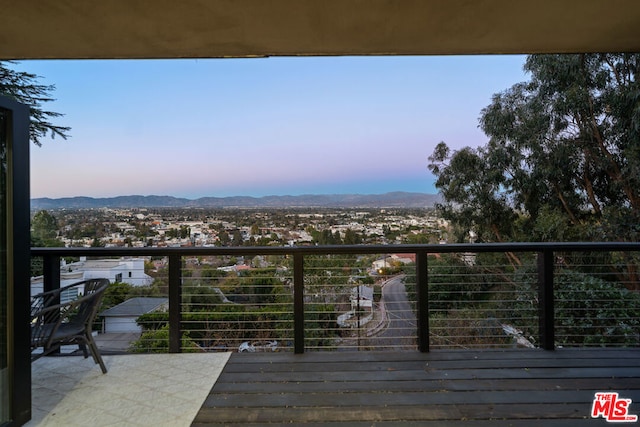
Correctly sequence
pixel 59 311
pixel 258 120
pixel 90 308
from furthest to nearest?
pixel 258 120 < pixel 59 311 < pixel 90 308

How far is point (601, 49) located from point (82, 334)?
417 cm

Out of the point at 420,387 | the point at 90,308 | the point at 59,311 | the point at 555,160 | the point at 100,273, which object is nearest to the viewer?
the point at 420,387

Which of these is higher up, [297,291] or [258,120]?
[258,120]

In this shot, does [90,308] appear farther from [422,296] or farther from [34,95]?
[34,95]

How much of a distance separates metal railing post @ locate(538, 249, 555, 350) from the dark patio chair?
348cm

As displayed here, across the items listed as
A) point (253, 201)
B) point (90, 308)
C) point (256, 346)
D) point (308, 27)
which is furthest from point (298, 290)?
point (253, 201)

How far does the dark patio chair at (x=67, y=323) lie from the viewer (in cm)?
209

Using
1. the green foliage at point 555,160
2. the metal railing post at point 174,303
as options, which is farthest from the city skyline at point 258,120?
the metal railing post at point 174,303

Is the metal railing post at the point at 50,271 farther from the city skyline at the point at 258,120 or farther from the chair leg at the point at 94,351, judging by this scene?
the city skyline at the point at 258,120

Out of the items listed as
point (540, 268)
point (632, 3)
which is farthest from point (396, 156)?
point (632, 3)

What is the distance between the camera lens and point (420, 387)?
212cm

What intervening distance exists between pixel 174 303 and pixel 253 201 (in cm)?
316

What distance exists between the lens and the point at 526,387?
2092 mm

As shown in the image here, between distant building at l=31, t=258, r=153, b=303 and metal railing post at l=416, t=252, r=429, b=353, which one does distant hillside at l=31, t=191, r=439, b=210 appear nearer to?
distant building at l=31, t=258, r=153, b=303
